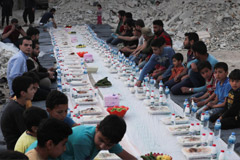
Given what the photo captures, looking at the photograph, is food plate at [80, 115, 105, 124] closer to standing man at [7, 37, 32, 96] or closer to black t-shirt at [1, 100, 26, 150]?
black t-shirt at [1, 100, 26, 150]

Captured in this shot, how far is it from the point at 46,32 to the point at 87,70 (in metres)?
7.72

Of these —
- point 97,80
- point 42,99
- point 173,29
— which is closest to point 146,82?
point 97,80

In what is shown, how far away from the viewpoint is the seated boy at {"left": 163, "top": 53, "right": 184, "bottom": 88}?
6.32 metres

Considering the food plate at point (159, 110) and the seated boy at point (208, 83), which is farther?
the seated boy at point (208, 83)

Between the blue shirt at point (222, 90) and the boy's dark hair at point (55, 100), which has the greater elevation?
the boy's dark hair at point (55, 100)

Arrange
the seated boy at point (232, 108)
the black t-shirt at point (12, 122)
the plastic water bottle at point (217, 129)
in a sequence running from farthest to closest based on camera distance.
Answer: the seated boy at point (232, 108) < the plastic water bottle at point (217, 129) < the black t-shirt at point (12, 122)

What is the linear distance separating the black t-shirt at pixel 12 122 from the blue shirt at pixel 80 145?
32.1 inches

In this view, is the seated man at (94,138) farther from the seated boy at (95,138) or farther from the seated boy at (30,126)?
the seated boy at (30,126)

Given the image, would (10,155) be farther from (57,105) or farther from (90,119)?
(90,119)

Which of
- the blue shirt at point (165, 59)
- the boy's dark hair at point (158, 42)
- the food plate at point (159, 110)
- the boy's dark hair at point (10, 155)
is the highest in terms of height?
the boy's dark hair at point (10, 155)

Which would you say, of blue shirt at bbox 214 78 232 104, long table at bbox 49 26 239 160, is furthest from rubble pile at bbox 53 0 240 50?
long table at bbox 49 26 239 160

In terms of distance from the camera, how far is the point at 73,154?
291cm

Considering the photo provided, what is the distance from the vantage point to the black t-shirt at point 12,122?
3.61 metres

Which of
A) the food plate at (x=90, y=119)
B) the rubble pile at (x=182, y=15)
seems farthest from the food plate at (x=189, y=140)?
the rubble pile at (x=182, y=15)
